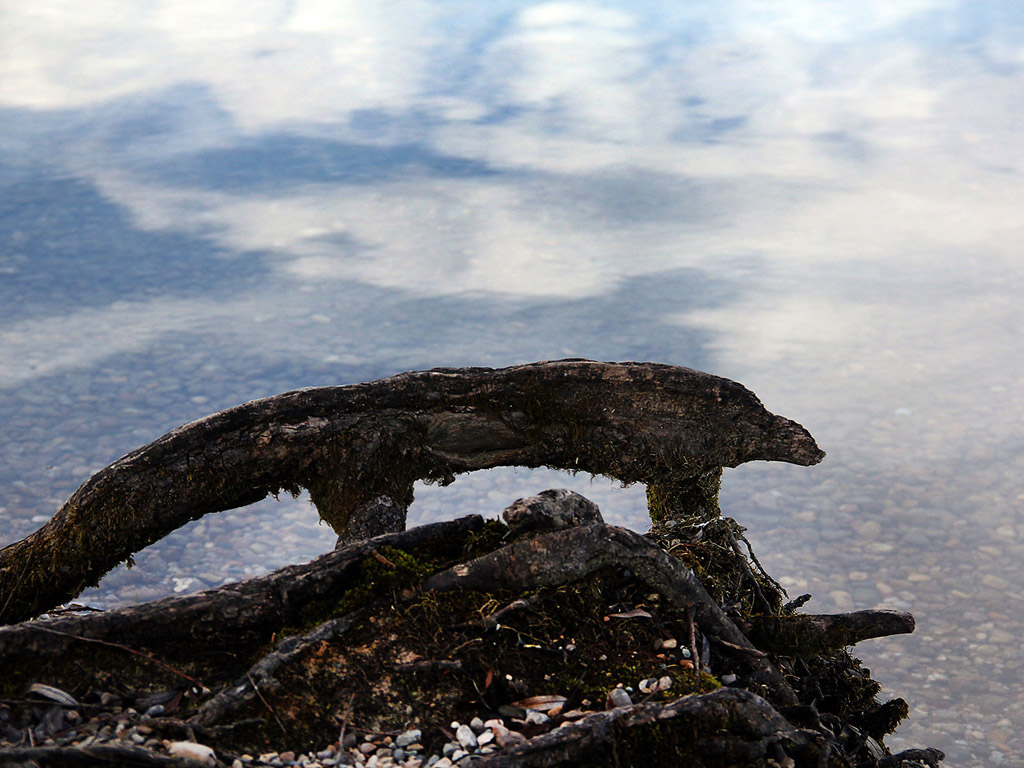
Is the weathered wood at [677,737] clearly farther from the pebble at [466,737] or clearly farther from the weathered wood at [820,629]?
the weathered wood at [820,629]

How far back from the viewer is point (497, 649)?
5.28 m

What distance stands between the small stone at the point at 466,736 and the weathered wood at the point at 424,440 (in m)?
3.12

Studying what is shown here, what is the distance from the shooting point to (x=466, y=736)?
479 centimetres

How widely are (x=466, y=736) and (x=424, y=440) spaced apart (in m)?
3.46

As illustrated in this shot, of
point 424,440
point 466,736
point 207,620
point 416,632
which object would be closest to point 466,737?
point 466,736

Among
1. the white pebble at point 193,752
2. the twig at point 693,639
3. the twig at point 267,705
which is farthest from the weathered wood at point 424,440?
the white pebble at point 193,752

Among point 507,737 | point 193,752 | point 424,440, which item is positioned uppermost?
point 424,440

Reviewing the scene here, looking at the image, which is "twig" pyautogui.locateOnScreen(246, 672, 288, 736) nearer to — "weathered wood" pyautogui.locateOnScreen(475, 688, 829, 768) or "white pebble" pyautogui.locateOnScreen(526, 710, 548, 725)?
"weathered wood" pyautogui.locateOnScreen(475, 688, 829, 768)

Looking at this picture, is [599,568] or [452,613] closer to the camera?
[452,613]

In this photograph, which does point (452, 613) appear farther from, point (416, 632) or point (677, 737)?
point (677, 737)

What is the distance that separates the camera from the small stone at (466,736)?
187 inches

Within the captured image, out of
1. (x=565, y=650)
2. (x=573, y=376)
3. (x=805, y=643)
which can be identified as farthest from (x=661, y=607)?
(x=573, y=376)

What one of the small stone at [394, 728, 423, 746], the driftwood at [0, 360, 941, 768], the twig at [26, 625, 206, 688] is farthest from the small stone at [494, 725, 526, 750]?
the twig at [26, 625, 206, 688]

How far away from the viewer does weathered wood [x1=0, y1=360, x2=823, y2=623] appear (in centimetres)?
755
